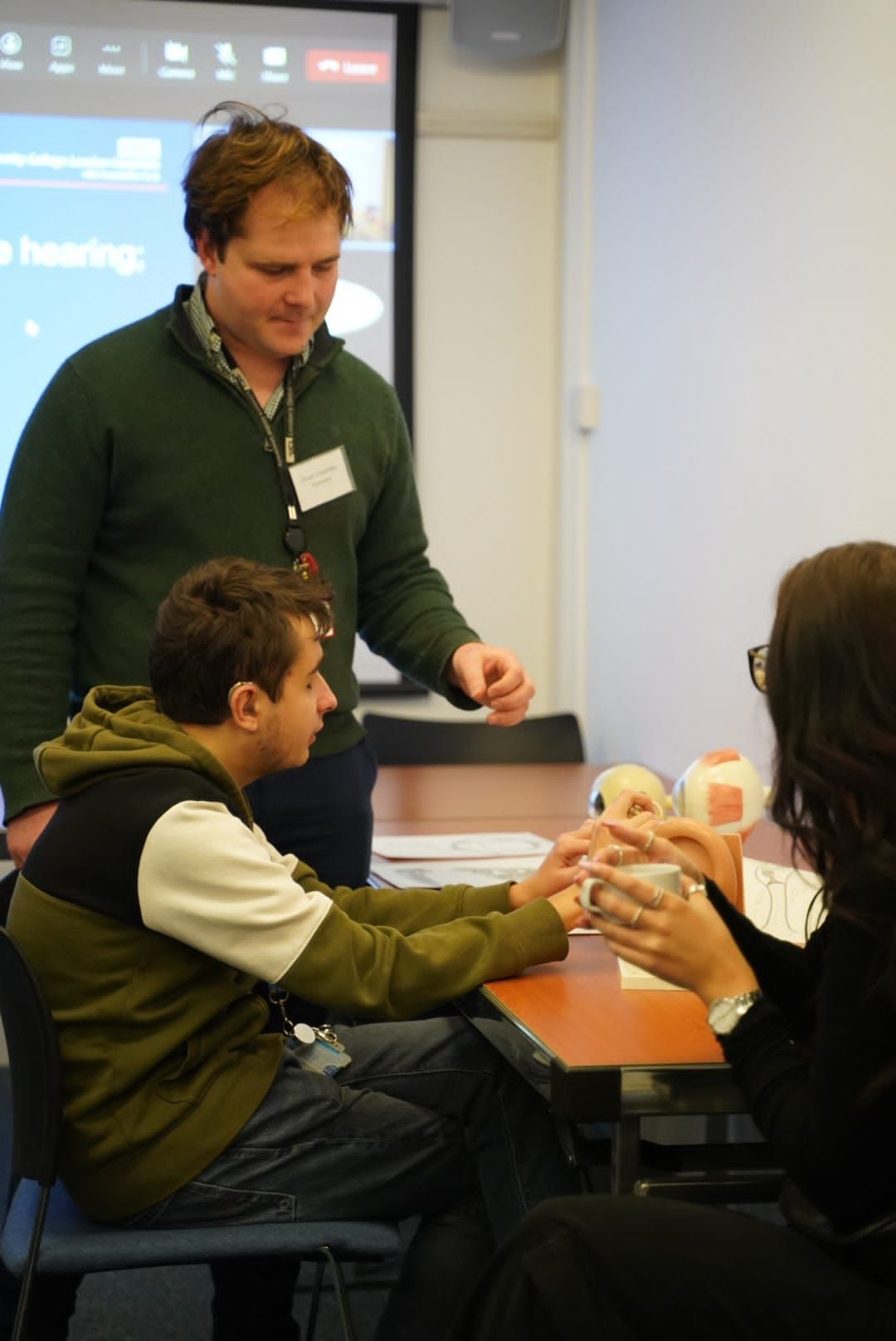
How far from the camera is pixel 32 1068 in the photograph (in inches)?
61.2

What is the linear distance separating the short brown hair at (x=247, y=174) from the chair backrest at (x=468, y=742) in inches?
82.6

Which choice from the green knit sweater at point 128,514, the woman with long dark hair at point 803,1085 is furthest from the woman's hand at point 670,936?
the green knit sweater at point 128,514

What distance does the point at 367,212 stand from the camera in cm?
462

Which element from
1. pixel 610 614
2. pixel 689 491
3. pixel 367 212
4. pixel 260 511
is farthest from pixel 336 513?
pixel 367 212

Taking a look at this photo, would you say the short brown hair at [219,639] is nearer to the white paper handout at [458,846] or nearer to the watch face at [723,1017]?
the watch face at [723,1017]

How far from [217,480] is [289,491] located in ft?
0.34

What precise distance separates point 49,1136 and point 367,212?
11.8ft

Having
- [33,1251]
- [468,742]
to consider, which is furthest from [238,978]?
[468,742]

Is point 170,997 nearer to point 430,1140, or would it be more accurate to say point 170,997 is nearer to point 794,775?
point 430,1140

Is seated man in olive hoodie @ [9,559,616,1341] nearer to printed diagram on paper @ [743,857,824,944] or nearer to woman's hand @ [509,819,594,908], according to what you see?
woman's hand @ [509,819,594,908]

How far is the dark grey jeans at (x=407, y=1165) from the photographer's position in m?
1.62

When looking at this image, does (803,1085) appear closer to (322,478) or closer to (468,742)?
(322,478)

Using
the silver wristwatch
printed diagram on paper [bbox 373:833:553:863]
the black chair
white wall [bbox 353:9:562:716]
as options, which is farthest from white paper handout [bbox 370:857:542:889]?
white wall [bbox 353:9:562:716]

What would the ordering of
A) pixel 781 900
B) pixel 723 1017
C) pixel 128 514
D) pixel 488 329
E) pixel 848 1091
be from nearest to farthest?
pixel 848 1091
pixel 723 1017
pixel 781 900
pixel 128 514
pixel 488 329
